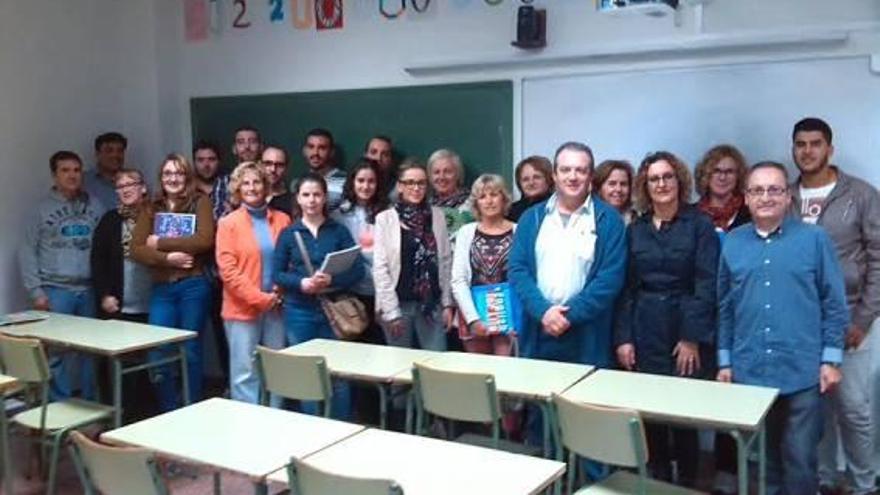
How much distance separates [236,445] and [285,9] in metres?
3.66

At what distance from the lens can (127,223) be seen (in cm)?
460

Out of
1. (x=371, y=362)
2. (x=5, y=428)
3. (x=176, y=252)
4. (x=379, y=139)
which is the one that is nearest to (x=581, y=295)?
(x=371, y=362)

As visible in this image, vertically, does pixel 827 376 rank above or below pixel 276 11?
below

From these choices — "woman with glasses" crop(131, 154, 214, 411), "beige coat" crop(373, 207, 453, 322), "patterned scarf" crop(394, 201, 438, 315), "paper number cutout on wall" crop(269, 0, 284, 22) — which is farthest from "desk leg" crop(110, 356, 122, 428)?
"paper number cutout on wall" crop(269, 0, 284, 22)

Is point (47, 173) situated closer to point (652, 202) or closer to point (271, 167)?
point (271, 167)

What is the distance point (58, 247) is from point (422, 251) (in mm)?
2390

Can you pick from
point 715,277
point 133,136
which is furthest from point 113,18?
point 715,277

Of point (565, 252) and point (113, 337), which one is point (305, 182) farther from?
point (565, 252)

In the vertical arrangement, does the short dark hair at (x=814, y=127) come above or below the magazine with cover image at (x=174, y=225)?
above

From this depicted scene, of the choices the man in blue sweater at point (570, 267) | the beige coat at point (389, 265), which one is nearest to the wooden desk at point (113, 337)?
the beige coat at point (389, 265)

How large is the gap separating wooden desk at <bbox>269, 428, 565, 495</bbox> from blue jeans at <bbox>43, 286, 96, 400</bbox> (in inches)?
121

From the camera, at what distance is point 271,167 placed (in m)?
4.65

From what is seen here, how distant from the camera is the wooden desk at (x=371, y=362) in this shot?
3162 mm

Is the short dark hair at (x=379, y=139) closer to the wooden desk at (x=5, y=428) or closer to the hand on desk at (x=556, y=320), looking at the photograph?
the hand on desk at (x=556, y=320)
